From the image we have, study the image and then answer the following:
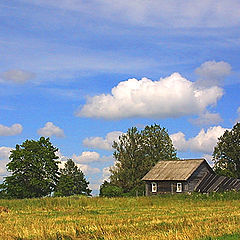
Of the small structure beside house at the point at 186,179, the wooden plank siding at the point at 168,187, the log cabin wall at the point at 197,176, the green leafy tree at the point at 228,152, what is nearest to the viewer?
the small structure beside house at the point at 186,179

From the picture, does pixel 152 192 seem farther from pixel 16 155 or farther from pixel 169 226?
pixel 169 226

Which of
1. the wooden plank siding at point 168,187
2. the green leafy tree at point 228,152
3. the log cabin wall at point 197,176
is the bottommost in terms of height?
the wooden plank siding at point 168,187

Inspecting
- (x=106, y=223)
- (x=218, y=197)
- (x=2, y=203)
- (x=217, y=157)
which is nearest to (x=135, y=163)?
(x=217, y=157)

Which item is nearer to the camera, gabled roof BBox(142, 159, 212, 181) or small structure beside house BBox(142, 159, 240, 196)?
small structure beside house BBox(142, 159, 240, 196)

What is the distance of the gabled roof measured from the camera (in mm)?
65812

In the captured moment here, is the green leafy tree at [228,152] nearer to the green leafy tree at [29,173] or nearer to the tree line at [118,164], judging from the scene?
the tree line at [118,164]

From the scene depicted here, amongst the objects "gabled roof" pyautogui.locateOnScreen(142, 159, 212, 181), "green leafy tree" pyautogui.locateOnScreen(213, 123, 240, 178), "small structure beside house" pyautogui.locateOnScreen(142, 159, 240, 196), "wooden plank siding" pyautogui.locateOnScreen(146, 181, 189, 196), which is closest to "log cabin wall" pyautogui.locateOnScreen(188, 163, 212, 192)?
"small structure beside house" pyautogui.locateOnScreen(142, 159, 240, 196)

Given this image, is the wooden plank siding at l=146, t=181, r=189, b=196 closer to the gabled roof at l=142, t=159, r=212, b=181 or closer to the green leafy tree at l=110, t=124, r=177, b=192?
the gabled roof at l=142, t=159, r=212, b=181

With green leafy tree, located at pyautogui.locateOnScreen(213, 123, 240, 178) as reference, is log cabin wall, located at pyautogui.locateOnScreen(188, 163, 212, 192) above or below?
below

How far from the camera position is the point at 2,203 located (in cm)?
3988

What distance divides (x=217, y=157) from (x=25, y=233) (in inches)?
3019

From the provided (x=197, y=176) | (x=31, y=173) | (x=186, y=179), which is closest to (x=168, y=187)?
(x=186, y=179)

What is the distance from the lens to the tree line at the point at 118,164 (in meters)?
74.0

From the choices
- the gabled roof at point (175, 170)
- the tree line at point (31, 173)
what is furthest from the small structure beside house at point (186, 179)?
the tree line at point (31, 173)
